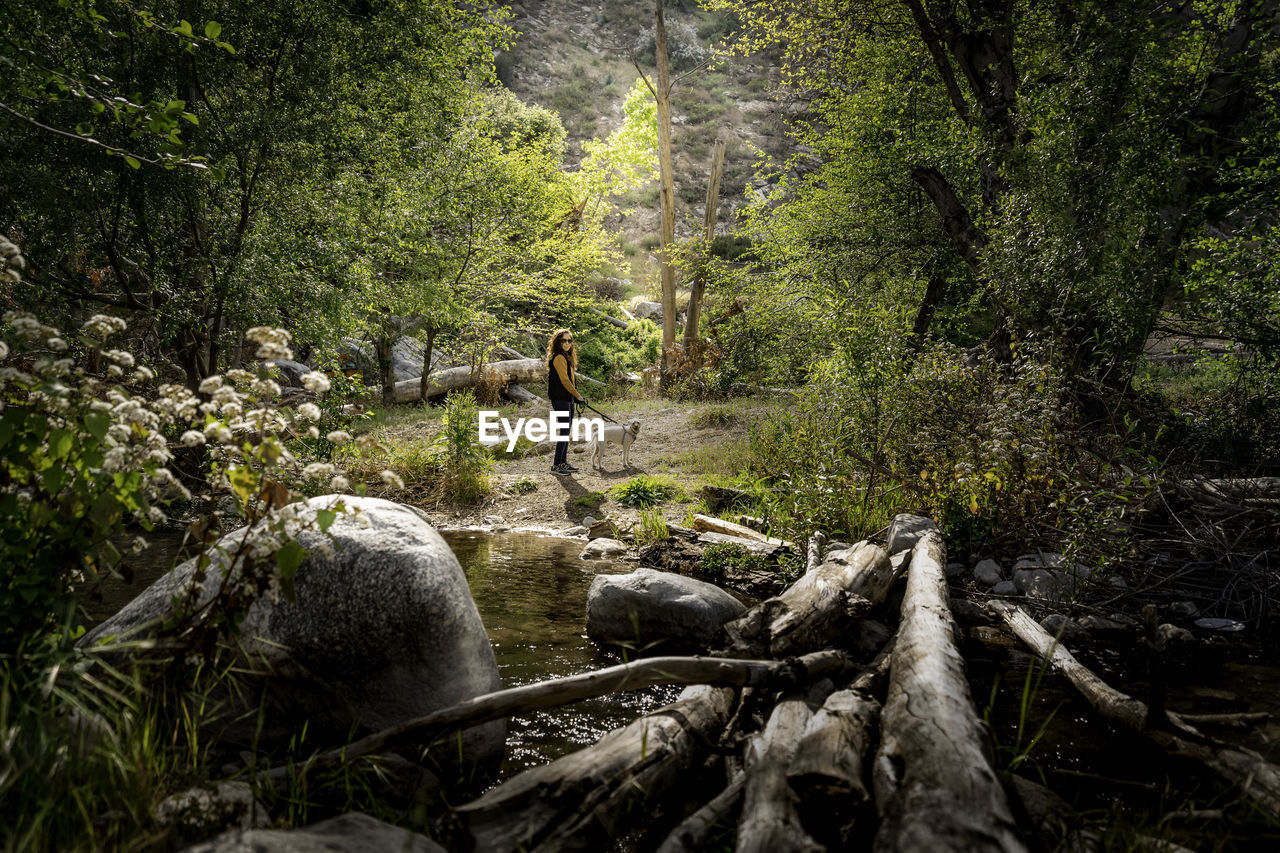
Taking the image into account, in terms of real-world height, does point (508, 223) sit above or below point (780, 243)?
above

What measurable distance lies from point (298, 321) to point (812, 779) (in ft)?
26.8

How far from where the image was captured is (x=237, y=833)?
1827 mm

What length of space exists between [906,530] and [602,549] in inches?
135

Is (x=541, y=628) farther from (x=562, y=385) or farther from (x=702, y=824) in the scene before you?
(x=562, y=385)

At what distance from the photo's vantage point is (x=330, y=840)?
1.93 m

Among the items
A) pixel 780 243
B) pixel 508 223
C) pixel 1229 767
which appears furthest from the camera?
pixel 508 223

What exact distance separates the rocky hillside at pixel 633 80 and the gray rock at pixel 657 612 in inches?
1182

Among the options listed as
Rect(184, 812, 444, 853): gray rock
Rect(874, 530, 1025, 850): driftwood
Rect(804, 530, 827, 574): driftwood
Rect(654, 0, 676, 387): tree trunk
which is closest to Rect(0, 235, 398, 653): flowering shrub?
Rect(184, 812, 444, 853): gray rock

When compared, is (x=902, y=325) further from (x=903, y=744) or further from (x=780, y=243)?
(x=780, y=243)

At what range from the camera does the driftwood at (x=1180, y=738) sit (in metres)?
2.62

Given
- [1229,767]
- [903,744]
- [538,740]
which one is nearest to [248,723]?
[538,740]

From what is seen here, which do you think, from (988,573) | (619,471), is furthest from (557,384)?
(988,573)

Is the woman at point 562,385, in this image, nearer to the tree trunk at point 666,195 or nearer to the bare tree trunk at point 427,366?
the bare tree trunk at point 427,366

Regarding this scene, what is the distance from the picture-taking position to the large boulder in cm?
324
